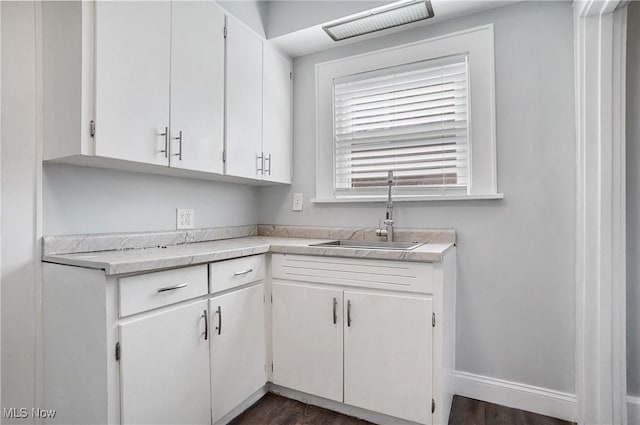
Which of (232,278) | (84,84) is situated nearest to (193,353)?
(232,278)

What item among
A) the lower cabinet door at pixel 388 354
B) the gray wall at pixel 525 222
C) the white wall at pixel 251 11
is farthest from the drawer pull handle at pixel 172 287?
the white wall at pixel 251 11

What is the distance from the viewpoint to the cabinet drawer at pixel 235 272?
1678mm

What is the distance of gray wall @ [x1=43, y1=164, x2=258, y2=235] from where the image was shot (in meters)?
1.56

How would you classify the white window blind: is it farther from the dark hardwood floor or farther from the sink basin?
the dark hardwood floor

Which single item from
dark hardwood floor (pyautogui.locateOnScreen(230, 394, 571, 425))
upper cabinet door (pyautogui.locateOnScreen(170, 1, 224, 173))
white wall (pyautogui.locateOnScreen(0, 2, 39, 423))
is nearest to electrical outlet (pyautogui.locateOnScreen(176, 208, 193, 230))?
upper cabinet door (pyautogui.locateOnScreen(170, 1, 224, 173))

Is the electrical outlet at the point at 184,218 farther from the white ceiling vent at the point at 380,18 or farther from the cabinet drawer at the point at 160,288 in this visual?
the white ceiling vent at the point at 380,18

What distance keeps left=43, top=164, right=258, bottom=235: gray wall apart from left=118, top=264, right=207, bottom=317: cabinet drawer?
0.52 m

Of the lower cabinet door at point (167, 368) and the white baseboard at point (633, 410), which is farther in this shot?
the white baseboard at point (633, 410)

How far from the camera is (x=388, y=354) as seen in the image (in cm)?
171

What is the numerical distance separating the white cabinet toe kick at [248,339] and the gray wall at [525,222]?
0.64ft

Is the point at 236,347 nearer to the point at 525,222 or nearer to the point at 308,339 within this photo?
the point at 308,339

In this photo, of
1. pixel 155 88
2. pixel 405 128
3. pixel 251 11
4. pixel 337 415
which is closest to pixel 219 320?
pixel 337 415

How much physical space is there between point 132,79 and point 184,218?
2.87 feet

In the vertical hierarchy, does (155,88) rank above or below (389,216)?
above
